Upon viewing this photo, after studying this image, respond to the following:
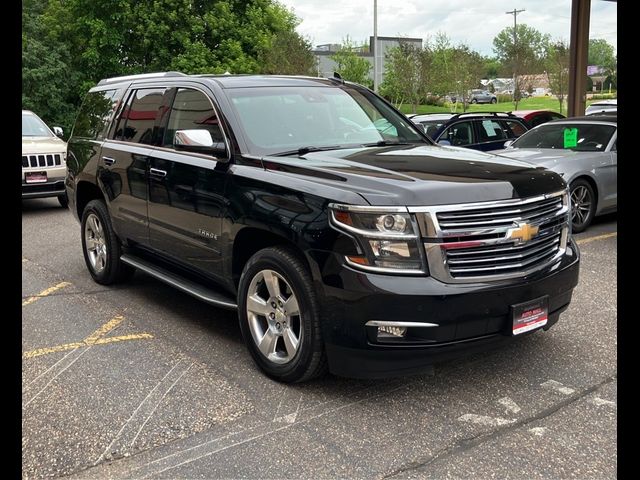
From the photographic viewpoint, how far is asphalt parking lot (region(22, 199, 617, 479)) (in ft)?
10.2

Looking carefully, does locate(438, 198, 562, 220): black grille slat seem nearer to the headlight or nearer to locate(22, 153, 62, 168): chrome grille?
the headlight

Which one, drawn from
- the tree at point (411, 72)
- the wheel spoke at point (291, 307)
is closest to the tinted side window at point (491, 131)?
the wheel spoke at point (291, 307)

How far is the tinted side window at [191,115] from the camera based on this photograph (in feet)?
15.4

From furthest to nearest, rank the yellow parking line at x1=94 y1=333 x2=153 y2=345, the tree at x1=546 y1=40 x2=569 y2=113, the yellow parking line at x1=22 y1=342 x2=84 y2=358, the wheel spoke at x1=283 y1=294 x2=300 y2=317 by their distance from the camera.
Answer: the tree at x1=546 y1=40 x2=569 y2=113, the yellow parking line at x1=94 y1=333 x2=153 y2=345, the yellow parking line at x1=22 y1=342 x2=84 y2=358, the wheel spoke at x1=283 y1=294 x2=300 y2=317

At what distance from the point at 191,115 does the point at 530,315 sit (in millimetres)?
2885

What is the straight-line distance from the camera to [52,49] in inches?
1062

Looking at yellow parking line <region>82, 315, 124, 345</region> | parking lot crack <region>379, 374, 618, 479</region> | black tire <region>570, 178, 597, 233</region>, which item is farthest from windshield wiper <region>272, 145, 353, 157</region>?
black tire <region>570, 178, 597, 233</region>

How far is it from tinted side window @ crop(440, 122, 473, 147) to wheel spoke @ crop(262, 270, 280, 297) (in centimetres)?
784

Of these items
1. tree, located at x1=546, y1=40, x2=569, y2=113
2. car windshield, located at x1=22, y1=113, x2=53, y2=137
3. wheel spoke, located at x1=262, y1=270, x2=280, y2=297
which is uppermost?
tree, located at x1=546, y1=40, x2=569, y2=113

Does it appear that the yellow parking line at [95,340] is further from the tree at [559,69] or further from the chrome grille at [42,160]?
the tree at [559,69]

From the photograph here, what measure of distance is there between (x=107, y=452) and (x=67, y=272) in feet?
13.6
